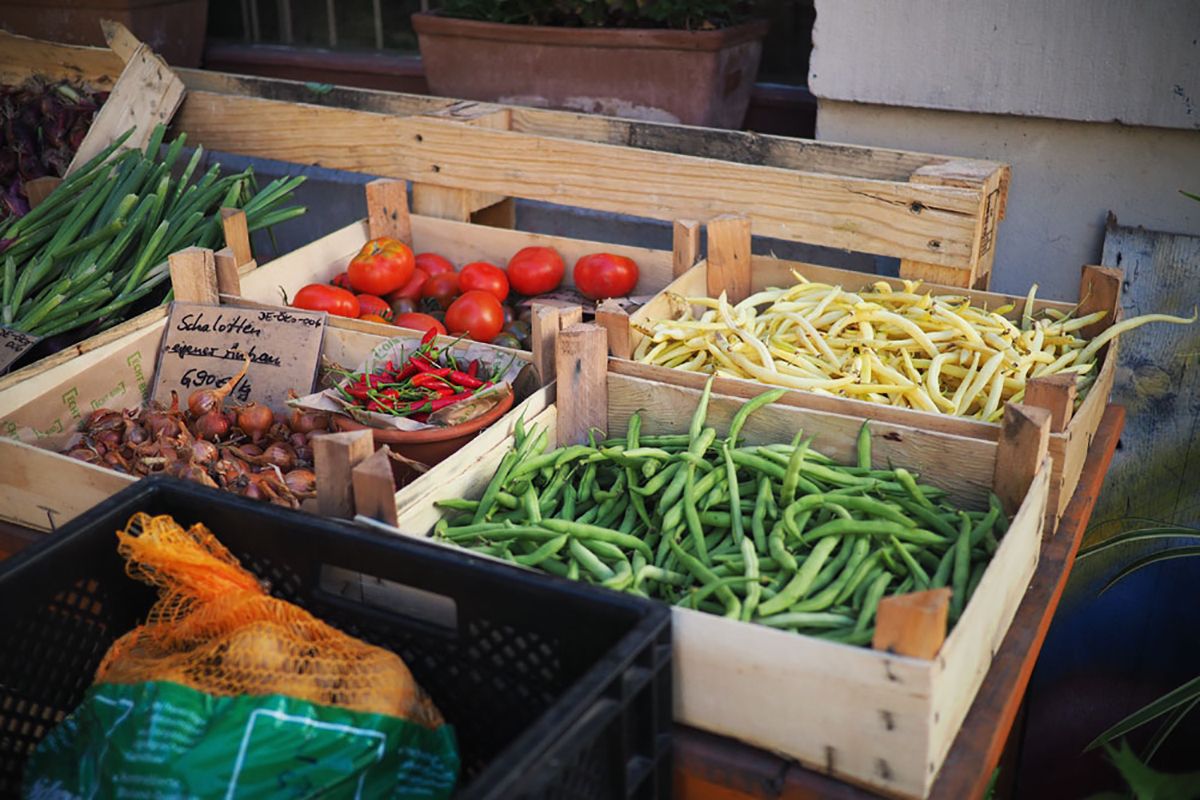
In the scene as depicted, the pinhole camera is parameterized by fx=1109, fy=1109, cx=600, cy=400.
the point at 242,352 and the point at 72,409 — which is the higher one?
the point at 242,352

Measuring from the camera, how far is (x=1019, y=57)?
3.43 m

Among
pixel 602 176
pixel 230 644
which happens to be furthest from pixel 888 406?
pixel 602 176

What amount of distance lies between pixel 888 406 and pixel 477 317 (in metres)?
1.35

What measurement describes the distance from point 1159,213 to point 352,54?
359cm

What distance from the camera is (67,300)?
318 cm

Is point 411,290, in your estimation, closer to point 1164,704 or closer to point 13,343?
point 13,343

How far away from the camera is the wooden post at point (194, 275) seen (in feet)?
10.0

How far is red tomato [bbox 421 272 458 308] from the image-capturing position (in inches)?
139

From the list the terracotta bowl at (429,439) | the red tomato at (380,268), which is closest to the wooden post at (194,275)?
the red tomato at (380,268)

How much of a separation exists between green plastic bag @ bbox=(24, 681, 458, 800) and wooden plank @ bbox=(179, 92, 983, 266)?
2.01 meters

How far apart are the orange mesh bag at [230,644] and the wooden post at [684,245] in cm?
173

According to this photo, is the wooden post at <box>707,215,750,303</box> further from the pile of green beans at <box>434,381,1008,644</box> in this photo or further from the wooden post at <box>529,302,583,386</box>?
the pile of green beans at <box>434,381,1008,644</box>

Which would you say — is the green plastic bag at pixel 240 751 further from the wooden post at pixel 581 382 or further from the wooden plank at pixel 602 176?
the wooden plank at pixel 602 176

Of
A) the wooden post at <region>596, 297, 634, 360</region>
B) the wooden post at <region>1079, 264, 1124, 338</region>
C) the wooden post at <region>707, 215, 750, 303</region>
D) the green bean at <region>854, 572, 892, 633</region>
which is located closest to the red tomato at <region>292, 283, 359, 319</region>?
the wooden post at <region>596, 297, 634, 360</region>
